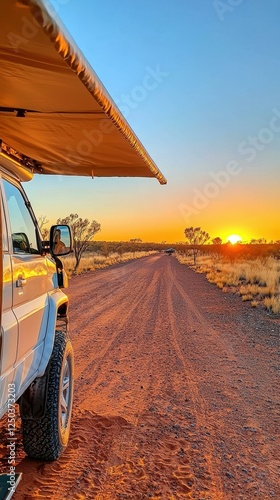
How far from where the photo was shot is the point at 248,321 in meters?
10.9

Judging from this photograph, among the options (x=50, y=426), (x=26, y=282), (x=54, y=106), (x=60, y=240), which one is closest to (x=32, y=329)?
(x=26, y=282)

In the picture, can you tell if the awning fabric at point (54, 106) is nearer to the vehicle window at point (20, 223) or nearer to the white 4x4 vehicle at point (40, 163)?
the white 4x4 vehicle at point (40, 163)

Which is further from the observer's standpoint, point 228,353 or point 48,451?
point 228,353

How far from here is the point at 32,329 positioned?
265cm

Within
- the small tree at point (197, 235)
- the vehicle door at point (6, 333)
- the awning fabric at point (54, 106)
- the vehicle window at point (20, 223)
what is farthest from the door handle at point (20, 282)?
the small tree at point (197, 235)

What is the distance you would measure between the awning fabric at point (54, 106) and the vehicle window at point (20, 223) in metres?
0.57

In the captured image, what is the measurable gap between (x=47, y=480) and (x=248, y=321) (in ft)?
28.1

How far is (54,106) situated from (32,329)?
1471 millimetres

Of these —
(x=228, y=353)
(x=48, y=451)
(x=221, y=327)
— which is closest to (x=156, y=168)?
(x=48, y=451)

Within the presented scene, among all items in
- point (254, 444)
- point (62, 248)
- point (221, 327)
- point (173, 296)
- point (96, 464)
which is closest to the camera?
point (96, 464)

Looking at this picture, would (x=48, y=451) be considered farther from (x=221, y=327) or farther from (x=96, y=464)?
(x=221, y=327)

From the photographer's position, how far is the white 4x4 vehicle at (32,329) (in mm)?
2186

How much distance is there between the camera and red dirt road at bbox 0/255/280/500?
3139 millimetres

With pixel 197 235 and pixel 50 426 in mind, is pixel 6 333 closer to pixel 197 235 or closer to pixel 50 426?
pixel 50 426
